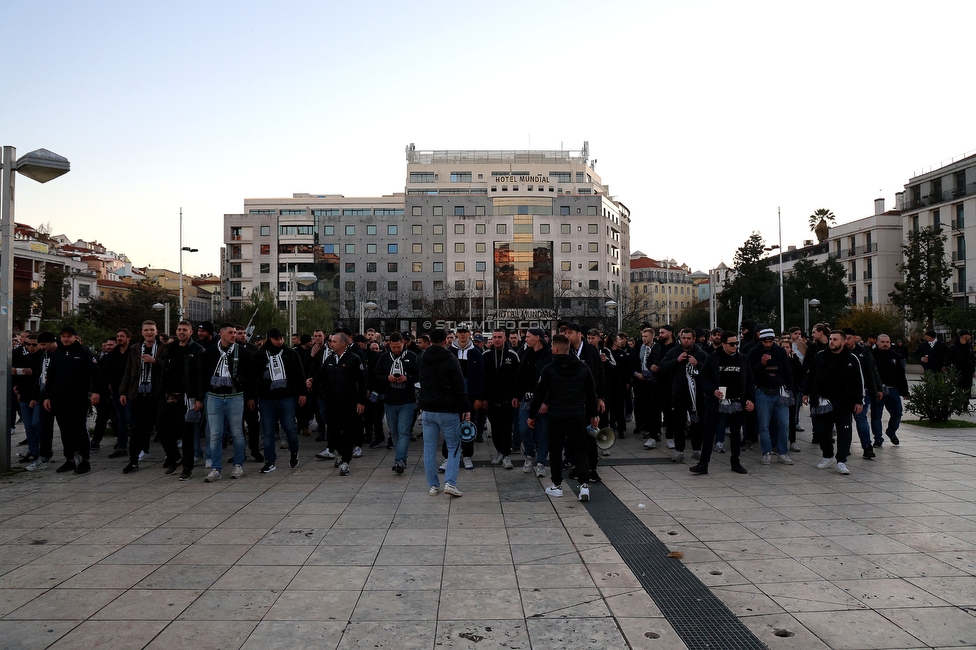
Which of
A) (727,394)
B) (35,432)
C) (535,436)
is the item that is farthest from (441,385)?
(35,432)

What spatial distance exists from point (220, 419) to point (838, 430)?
802 centimetres

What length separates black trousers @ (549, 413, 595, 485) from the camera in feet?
24.3

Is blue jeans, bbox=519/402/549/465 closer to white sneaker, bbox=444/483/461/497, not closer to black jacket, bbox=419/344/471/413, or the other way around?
black jacket, bbox=419/344/471/413

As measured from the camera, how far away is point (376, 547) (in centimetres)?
571

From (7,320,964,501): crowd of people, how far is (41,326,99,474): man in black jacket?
17 millimetres

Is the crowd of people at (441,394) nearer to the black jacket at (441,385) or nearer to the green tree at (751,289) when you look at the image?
the black jacket at (441,385)

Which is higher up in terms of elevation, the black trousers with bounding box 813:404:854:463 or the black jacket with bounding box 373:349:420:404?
the black jacket with bounding box 373:349:420:404

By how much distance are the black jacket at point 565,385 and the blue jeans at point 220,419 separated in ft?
13.1

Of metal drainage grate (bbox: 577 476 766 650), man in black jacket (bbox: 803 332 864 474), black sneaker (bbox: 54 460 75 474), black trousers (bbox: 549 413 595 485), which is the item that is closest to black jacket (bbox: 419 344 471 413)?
black trousers (bbox: 549 413 595 485)

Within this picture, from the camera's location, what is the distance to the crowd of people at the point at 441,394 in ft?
25.9

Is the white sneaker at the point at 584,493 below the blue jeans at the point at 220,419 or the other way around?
below

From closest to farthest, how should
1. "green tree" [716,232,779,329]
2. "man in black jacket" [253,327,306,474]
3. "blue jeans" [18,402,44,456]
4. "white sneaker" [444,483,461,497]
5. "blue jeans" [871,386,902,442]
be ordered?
"white sneaker" [444,483,461,497] → "man in black jacket" [253,327,306,474] → "blue jeans" [18,402,44,456] → "blue jeans" [871,386,902,442] → "green tree" [716,232,779,329]

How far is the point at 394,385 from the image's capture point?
8969 mm

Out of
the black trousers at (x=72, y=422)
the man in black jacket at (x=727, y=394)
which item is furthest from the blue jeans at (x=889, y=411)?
the black trousers at (x=72, y=422)
